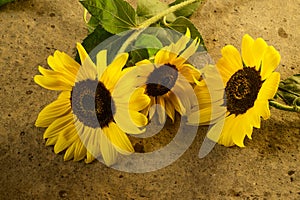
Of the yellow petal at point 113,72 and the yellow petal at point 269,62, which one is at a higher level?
the yellow petal at point 269,62

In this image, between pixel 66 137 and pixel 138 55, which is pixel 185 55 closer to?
pixel 138 55

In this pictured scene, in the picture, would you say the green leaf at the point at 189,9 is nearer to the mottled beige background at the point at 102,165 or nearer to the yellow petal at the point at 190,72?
the mottled beige background at the point at 102,165

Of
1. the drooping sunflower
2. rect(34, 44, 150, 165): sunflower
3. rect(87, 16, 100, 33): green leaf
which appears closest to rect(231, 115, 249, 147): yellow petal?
the drooping sunflower

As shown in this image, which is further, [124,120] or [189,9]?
[189,9]

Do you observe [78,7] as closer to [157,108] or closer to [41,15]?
[41,15]

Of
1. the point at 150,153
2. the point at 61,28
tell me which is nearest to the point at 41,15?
the point at 61,28

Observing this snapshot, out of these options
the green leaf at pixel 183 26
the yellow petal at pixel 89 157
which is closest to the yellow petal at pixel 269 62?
the green leaf at pixel 183 26

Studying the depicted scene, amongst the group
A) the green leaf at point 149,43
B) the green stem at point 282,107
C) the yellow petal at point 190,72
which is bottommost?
the green stem at point 282,107

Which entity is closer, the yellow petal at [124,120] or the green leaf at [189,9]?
the yellow petal at [124,120]

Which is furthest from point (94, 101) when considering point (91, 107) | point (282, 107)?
point (282, 107)
